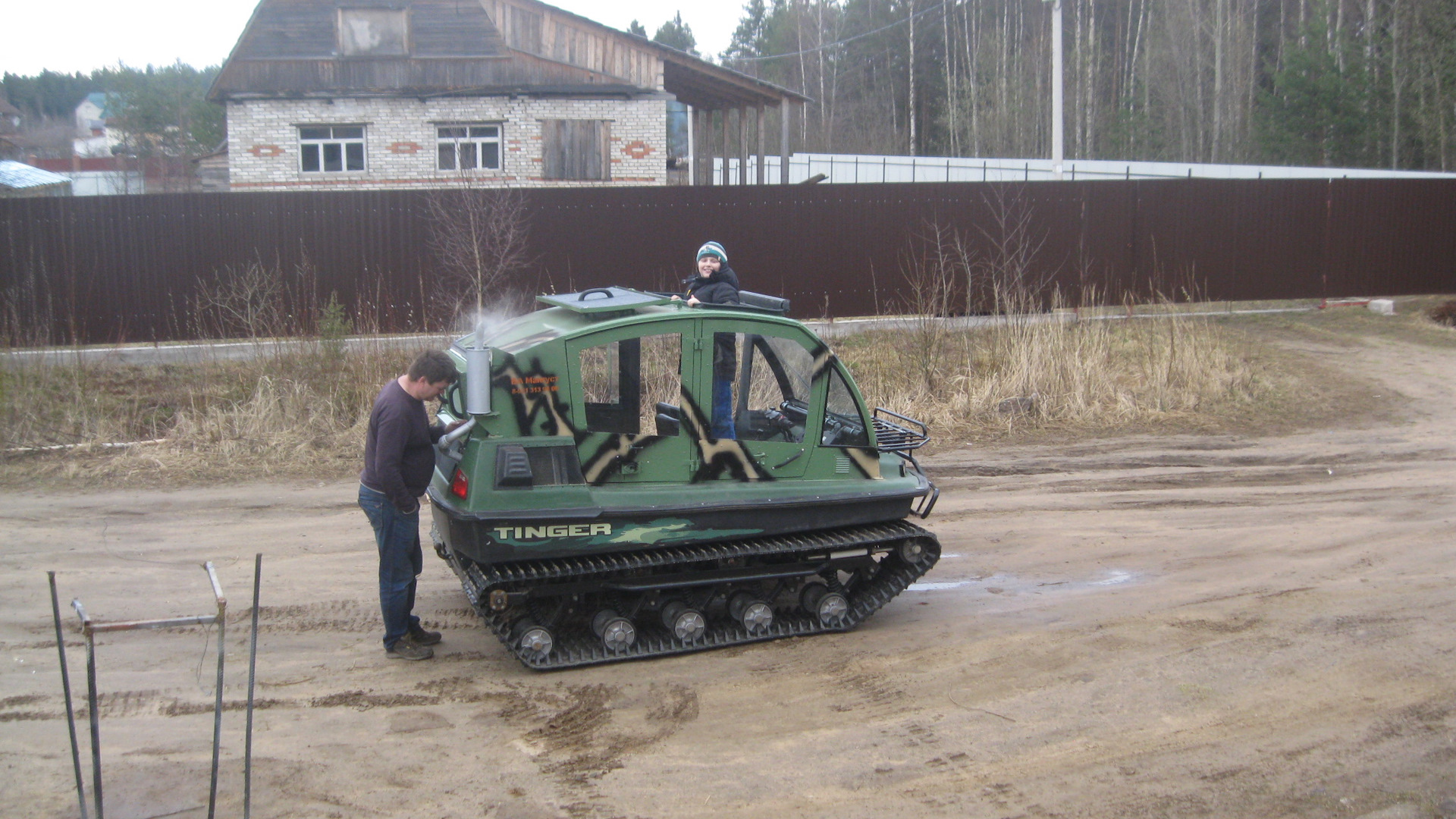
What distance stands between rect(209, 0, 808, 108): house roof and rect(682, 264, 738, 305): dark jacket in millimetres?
17452

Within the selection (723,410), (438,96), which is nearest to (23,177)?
(438,96)

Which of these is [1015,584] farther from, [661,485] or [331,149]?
[331,149]

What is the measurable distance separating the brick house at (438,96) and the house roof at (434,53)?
0.08 ft

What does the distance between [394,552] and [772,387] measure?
2.35 metres

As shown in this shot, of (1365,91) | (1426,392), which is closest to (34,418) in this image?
(1426,392)

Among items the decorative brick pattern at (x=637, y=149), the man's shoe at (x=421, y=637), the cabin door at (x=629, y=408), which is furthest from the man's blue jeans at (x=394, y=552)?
the decorative brick pattern at (x=637, y=149)

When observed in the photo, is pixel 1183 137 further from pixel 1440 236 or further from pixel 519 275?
pixel 519 275

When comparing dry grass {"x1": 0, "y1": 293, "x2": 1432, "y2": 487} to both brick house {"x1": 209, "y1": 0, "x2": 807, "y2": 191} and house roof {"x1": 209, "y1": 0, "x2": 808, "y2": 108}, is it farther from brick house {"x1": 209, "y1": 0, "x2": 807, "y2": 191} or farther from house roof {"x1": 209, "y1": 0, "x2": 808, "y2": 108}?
house roof {"x1": 209, "y1": 0, "x2": 808, "y2": 108}

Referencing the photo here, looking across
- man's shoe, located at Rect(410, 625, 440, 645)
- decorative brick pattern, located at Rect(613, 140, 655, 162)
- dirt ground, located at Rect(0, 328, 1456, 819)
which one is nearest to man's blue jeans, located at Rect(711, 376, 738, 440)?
dirt ground, located at Rect(0, 328, 1456, 819)

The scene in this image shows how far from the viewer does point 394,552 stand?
5.93m

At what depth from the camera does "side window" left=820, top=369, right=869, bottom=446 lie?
645 centimetres

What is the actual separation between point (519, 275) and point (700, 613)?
12242 millimetres

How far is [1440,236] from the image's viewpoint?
2105cm

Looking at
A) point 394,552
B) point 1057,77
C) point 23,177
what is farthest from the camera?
point 23,177
